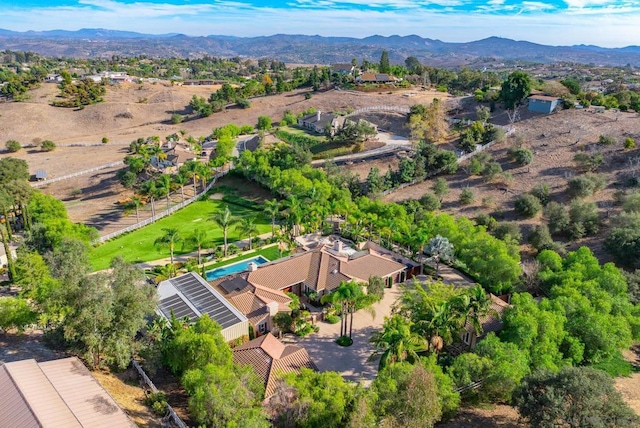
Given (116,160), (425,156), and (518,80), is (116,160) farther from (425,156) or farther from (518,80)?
(518,80)

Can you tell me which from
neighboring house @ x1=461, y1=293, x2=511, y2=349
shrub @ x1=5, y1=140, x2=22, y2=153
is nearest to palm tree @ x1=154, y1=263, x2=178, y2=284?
neighboring house @ x1=461, y1=293, x2=511, y2=349

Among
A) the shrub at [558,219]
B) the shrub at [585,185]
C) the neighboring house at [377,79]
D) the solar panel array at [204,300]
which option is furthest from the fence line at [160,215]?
the neighboring house at [377,79]

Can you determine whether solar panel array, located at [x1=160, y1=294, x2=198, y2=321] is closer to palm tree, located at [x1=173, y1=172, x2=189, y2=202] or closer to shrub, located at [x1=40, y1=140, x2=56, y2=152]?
palm tree, located at [x1=173, y1=172, x2=189, y2=202]

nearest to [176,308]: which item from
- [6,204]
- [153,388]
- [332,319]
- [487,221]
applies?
[153,388]

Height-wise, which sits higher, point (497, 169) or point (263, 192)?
point (497, 169)

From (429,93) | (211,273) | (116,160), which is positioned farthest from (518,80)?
A: (116,160)

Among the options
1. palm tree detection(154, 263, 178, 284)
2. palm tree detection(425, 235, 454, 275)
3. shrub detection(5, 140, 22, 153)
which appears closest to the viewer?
palm tree detection(154, 263, 178, 284)
